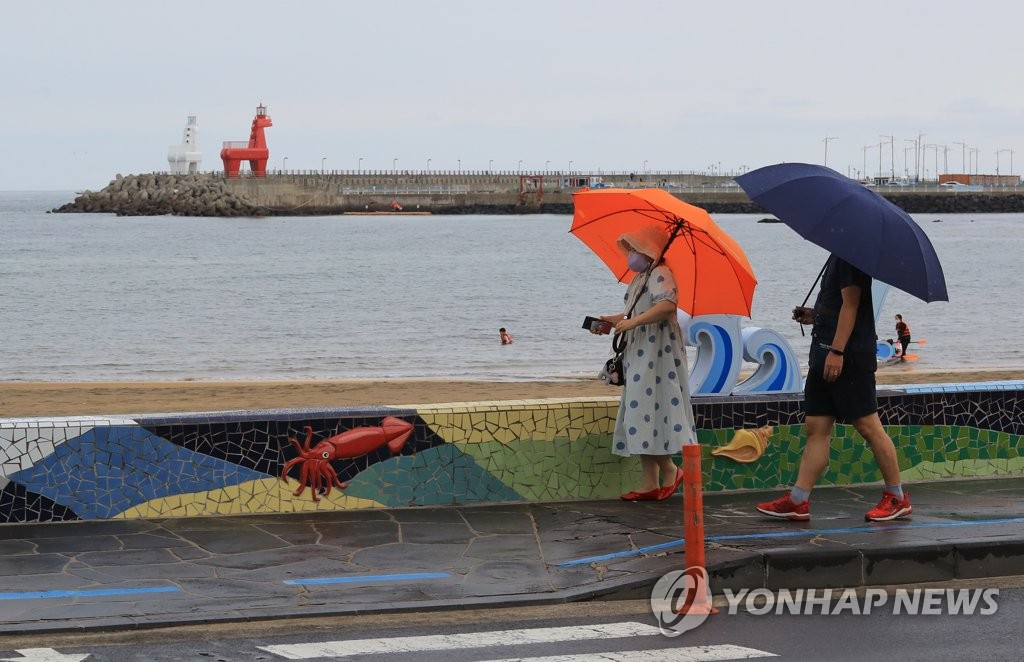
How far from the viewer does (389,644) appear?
5.60 m

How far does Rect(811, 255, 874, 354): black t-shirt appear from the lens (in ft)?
23.9

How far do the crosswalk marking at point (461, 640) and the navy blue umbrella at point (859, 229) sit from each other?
7.66 feet

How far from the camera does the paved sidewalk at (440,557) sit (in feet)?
20.0

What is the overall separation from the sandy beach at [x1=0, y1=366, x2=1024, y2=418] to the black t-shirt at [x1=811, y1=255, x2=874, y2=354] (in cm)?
905

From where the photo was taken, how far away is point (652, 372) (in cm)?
794

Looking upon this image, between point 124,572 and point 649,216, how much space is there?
12.7 feet

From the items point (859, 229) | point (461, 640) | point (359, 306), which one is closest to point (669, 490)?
point (859, 229)

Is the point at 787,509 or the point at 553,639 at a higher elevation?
the point at 787,509

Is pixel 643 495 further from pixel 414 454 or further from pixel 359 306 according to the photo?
pixel 359 306

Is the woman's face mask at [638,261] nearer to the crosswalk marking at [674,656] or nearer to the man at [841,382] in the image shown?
the man at [841,382]

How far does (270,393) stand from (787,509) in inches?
530

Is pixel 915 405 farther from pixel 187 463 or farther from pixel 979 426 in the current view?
pixel 187 463

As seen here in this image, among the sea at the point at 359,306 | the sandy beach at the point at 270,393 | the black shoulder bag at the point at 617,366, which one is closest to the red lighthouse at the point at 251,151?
the sea at the point at 359,306

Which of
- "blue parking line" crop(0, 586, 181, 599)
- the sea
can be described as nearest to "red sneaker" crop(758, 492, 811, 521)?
"blue parking line" crop(0, 586, 181, 599)
